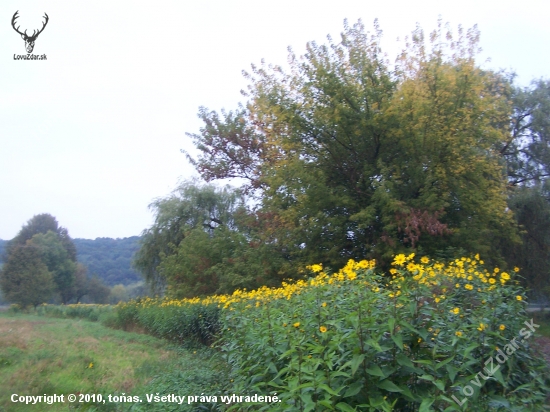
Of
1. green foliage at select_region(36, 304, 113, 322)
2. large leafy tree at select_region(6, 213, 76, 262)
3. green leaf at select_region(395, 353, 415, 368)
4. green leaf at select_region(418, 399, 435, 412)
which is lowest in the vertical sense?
green foliage at select_region(36, 304, 113, 322)

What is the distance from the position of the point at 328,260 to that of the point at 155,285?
18.0 metres

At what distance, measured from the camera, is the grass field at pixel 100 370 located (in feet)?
21.8

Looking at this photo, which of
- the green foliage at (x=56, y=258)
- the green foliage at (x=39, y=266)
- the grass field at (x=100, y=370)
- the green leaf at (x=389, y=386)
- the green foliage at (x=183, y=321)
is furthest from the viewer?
the green foliage at (x=56, y=258)

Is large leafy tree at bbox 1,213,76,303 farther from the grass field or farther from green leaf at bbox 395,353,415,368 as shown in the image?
green leaf at bbox 395,353,415,368

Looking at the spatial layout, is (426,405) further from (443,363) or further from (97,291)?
(97,291)

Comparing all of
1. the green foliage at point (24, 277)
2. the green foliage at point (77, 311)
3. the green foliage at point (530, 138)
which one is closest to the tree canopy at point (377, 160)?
the green foliage at point (530, 138)

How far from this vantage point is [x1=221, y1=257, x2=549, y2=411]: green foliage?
3.50 m

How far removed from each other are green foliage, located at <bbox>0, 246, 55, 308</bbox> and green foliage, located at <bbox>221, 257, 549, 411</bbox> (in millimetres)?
33064

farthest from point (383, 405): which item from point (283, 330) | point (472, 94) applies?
point (472, 94)

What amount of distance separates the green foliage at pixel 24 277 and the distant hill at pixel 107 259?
705 centimetres

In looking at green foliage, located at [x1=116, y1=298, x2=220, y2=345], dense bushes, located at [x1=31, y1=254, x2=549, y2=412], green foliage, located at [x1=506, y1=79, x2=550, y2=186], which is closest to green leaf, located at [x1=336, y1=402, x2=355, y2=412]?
dense bushes, located at [x1=31, y1=254, x2=549, y2=412]

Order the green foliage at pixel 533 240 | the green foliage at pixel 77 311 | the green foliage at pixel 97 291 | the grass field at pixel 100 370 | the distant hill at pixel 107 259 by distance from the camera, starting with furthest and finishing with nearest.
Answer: the green foliage at pixel 97 291, the distant hill at pixel 107 259, the green foliage at pixel 77 311, the green foliage at pixel 533 240, the grass field at pixel 100 370

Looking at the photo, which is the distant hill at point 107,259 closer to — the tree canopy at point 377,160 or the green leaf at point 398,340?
the tree canopy at point 377,160

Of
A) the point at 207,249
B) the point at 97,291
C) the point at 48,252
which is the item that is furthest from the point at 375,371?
the point at 97,291
